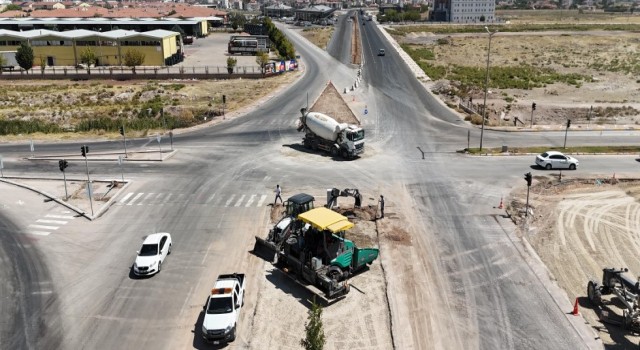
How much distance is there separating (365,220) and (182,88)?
55.4 metres

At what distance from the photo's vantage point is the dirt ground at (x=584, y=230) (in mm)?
27219

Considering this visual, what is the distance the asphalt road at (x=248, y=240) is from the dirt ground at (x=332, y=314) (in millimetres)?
1016

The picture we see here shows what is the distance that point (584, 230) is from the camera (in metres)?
33.9

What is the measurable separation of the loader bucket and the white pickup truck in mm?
4311

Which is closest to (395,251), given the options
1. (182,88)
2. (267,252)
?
(267,252)

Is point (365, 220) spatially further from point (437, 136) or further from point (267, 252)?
point (437, 136)

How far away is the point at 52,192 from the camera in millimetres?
41156

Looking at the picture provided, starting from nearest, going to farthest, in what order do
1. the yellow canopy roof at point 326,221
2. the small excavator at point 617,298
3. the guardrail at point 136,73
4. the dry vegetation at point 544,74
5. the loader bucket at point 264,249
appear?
1. the small excavator at point 617,298
2. the yellow canopy roof at point 326,221
3. the loader bucket at point 264,249
4. the dry vegetation at point 544,74
5. the guardrail at point 136,73

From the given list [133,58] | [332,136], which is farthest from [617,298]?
[133,58]

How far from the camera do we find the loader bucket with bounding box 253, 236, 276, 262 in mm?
29938

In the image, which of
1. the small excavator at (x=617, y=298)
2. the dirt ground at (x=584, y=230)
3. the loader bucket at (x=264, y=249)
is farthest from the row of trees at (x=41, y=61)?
A: the small excavator at (x=617, y=298)

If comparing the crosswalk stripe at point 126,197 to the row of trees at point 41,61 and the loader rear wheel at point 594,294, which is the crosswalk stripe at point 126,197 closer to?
the loader rear wheel at point 594,294

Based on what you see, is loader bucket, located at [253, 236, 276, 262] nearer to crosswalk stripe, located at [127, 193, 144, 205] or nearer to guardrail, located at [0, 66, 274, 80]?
crosswalk stripe, located at [127, 193, 144, 205]

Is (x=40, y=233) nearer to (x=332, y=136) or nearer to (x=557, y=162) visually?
(x=332, y=136)
